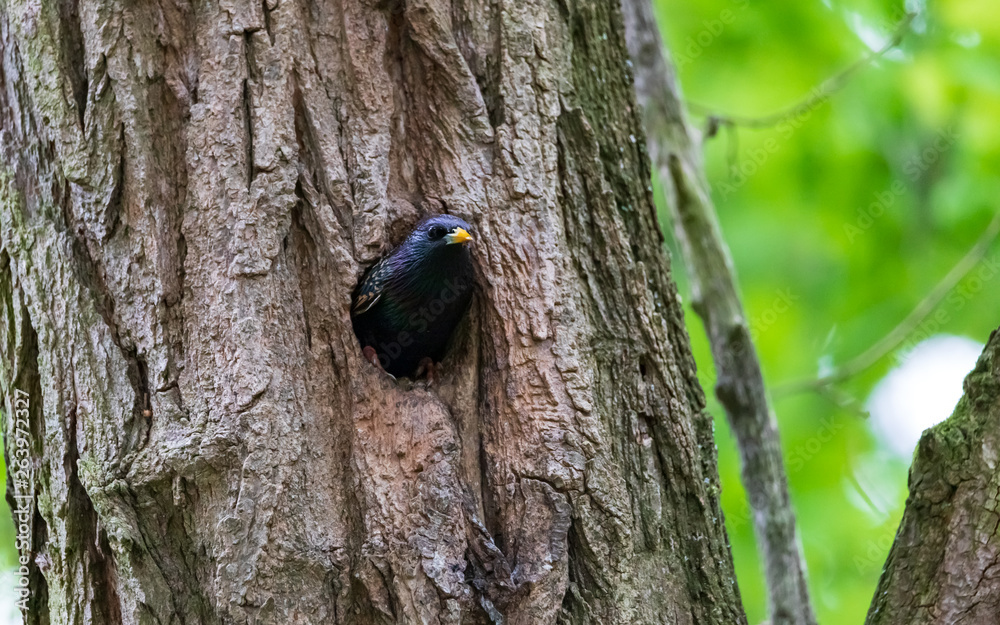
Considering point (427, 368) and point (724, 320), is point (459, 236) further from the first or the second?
point (724, 320)

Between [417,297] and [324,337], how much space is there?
84cm

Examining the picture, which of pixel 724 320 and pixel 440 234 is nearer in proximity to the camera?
pixel 440 234

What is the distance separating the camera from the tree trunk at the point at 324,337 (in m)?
2.56

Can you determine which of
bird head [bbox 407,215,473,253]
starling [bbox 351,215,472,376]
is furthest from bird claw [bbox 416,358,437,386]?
bird head [bbox 407,215,473,253]

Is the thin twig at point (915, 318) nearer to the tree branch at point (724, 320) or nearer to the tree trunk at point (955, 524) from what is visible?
the tree branch at point (724, 320)

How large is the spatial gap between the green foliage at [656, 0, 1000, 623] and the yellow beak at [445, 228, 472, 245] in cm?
223

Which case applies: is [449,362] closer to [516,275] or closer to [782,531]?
[516,275]

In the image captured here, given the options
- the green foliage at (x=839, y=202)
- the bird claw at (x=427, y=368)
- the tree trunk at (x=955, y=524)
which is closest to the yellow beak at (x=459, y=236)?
the bird claw at (x=427, y=368)

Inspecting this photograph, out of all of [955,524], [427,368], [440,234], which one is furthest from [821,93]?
[955,524]

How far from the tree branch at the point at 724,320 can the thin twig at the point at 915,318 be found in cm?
66

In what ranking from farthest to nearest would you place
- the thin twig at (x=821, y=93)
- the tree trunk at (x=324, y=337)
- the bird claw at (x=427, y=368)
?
the thin twig at (x=821, y=93)
the bird claw at (x=427, y=368)
the tree trunk at (x=324, y=337)

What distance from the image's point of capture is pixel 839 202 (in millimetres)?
5324

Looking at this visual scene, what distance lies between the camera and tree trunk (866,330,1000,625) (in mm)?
2299

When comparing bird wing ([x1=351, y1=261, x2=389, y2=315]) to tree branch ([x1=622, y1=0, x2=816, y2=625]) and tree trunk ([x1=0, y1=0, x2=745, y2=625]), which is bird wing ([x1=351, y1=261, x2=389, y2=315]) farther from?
tree branch ([x1=622, y1=0, x2=816, y2=625])
